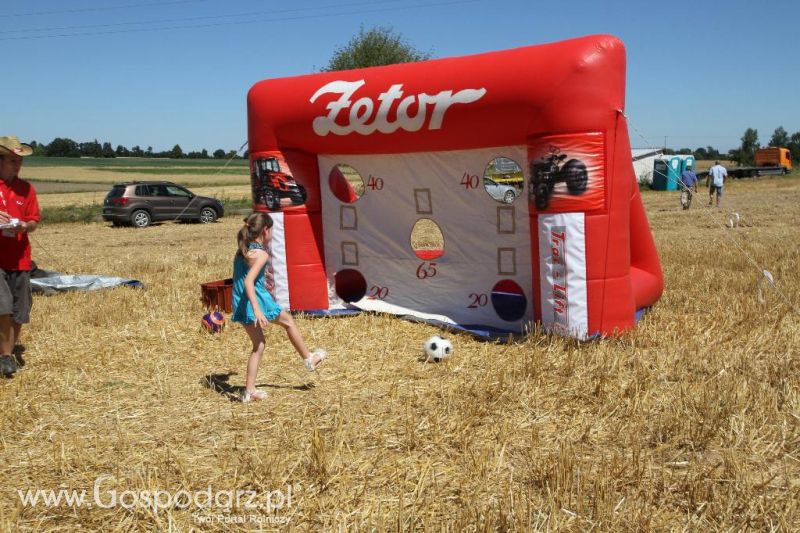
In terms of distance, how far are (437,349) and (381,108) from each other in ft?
8.44

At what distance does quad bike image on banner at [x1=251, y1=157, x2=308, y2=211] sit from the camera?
7.80 m

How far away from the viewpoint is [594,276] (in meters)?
6.10

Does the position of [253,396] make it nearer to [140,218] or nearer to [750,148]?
[140,218]

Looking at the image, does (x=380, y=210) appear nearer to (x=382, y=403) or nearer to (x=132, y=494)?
(x=382, y=403)

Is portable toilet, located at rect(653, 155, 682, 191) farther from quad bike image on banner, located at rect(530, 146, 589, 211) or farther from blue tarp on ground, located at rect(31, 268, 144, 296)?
quad bike image on banner, located at rect(530, 146, 589, 211)

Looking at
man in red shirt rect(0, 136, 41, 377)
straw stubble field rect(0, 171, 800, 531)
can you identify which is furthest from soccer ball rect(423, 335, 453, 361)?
man in red shirt rect(0, 136, 41, 377)

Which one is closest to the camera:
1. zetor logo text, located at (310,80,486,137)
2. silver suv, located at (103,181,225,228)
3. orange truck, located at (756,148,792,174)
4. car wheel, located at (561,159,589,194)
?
car wheel, located at (561,159,589,194)

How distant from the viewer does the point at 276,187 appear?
7812 millimetres

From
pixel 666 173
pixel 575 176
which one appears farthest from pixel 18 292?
pixel 666 173

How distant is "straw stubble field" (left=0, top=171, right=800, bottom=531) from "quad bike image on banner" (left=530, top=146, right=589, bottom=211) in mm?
1251

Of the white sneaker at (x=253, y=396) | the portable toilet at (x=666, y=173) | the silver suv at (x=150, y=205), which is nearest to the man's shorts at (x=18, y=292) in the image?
the white sneaker at (x=253, y=396)

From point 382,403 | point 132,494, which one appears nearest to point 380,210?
point 382,403

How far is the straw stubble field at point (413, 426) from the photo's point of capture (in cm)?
334

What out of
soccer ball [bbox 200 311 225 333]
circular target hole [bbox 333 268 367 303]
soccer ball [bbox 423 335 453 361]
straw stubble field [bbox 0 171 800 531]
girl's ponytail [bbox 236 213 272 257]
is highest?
girl's ponytail [bbox 236 213 272 257]
